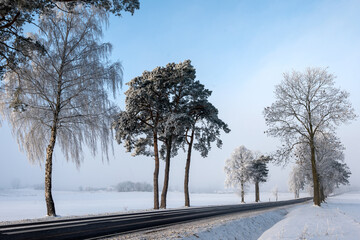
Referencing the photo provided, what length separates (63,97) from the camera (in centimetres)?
1550

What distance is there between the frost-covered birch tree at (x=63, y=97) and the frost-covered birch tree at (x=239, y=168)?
37749mm

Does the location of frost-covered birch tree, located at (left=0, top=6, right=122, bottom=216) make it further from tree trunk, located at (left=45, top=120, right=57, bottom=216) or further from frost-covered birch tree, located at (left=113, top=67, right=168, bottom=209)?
frost-covered birch tree, located at (left=113, top=67, right=168, bottom=209)

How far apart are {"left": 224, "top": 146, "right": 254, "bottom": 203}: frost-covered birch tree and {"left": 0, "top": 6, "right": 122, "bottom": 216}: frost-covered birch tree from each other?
124 feet

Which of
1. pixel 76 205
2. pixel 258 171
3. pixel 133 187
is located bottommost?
pixel 133 187

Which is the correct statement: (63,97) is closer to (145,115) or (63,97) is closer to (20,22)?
(20,22)

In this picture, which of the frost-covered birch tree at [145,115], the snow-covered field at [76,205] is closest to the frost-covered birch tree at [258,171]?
the snow-covered field at [76,205]

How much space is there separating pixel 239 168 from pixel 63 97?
40674 mm

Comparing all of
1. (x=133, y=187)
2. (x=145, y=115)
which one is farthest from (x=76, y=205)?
(x=133, y=187)

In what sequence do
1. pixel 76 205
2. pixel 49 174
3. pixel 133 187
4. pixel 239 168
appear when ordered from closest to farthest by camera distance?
pixel 49 174 < pixel 76 205 < pixel 239 168 < pixel 133 187

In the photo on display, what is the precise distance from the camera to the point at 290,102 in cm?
2241

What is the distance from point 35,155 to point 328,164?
123 feet

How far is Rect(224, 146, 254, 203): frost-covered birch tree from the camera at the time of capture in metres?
48.2

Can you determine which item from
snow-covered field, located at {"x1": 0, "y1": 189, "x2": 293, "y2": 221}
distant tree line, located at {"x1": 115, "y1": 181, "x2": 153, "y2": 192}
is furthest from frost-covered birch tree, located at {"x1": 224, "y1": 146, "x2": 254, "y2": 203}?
distant tree line, located at {"x1": 115, "y1": 181, "x2": 153, "y2": 192}

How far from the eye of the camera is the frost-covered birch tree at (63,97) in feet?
47.8
